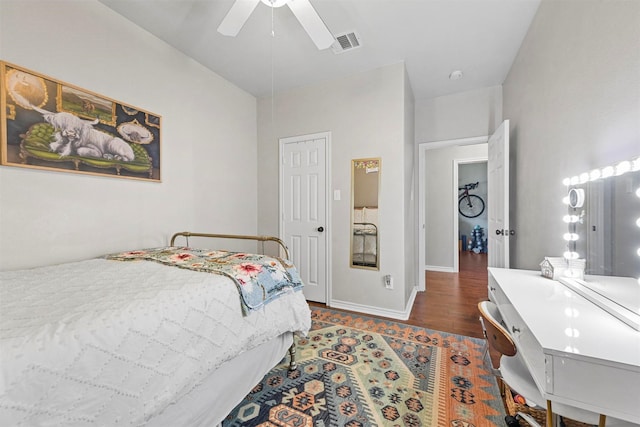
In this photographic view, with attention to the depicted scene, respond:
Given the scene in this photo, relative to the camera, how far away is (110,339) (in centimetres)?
85

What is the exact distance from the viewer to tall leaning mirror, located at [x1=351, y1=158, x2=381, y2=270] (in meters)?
2.84

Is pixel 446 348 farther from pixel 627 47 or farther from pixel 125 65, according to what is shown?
pixel 125 65

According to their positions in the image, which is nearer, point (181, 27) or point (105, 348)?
point (105, 348)

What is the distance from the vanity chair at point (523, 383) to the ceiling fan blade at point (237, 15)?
2.24 metres

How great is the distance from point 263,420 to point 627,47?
2521mm

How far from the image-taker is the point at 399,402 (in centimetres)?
151

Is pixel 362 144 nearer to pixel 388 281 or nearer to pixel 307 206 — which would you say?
pixel 307 206

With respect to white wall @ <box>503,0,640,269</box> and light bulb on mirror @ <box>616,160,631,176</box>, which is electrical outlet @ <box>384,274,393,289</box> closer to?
white wall @ <box>503,0,640,269</box>

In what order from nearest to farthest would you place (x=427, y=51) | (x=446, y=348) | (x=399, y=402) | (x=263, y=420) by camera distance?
(x=263, y=420) < (x=399, y=402) < (x=446, y=348) < (x=427, y=51)

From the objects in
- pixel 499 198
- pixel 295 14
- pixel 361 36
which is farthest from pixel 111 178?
pixel 499 198

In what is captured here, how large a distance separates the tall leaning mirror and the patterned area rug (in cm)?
84

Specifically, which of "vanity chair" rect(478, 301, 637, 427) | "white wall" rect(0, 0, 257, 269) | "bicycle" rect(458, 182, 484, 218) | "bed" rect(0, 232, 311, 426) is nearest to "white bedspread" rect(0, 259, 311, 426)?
"bed" rect(0, 232, 311, 426)

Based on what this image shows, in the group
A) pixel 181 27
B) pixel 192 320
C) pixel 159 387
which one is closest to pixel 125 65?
pixel 181 27

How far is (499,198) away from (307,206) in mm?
2135
